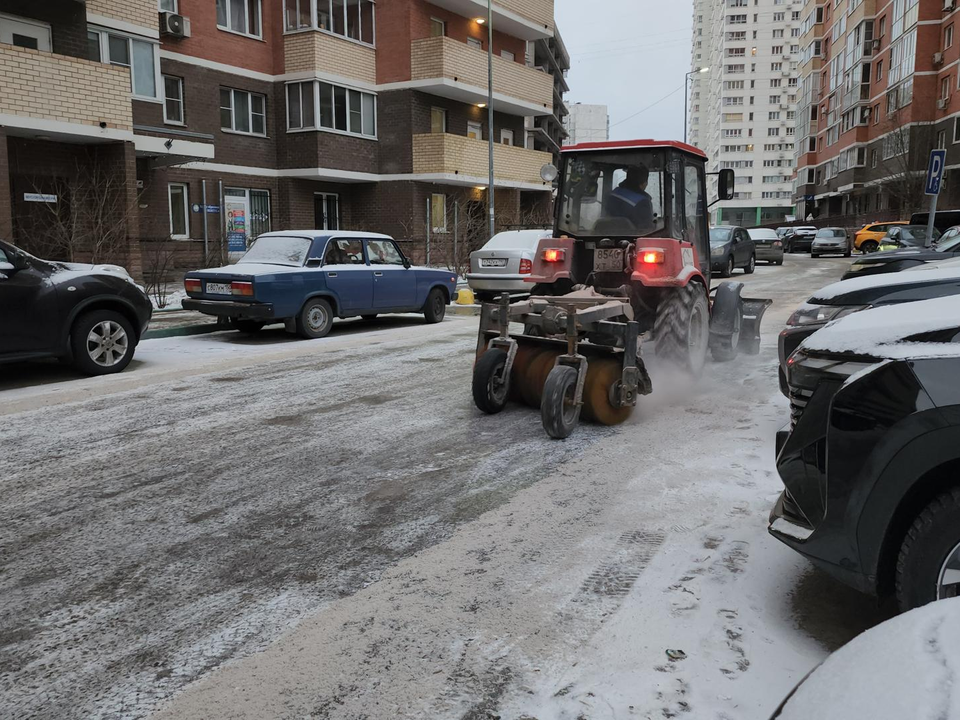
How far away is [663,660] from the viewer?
2.99m

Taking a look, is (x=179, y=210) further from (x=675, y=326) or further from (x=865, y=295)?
(x=865, y=295)

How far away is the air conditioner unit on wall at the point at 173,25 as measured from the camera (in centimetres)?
2325

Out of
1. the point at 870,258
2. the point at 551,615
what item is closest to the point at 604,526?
the point at 551,615

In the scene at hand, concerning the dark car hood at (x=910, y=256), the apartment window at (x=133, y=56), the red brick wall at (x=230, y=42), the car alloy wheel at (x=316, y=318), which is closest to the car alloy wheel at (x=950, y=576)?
the dark car hood at (x=910, y=256)

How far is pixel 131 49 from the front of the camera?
2162 centimetres

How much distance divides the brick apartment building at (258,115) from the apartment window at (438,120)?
0.28 feet

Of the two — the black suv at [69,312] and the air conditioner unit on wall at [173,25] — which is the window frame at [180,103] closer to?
the air conditioner unit on wall at [173,25]

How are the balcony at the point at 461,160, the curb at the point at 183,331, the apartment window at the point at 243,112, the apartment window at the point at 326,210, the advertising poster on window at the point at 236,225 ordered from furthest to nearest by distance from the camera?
the apartment window at the point at 326,210
the balcony at the point at 461,160
the apartment window at the point at 243,112
the advertising poster on window at the point at 236,225
the curb at the point at 183,331

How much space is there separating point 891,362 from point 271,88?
27486mm

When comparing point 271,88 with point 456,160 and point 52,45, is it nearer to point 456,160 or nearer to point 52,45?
point 456,160

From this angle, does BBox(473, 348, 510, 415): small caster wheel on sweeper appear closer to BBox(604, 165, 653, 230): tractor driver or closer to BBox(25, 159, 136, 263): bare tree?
BBox(604, 165, 653, 230): tractor driver

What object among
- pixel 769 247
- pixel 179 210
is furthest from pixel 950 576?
pixel 769 247

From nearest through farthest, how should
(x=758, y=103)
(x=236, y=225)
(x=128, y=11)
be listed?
1. (x=128, y=11)
2. (x=236, y=225)
3. (x=758, y=103)

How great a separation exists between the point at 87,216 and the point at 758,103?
11952 cm
